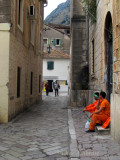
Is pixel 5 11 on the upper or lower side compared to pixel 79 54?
upper

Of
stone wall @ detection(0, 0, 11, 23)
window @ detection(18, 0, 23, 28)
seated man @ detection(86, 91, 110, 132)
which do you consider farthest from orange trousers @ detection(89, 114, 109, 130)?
window @ detection(18, 0, 23, 28)

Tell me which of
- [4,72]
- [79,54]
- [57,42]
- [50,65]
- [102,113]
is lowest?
[102,113]

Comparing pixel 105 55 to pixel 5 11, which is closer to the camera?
pixel 105 55

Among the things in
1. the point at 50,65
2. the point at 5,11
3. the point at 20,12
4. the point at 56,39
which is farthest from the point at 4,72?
the point at 56,39

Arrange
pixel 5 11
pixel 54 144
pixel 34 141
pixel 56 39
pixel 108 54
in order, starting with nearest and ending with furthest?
pixel 54 144
pixel 34 141
pixel 108 54
pixel 5 11
pixel 56 39

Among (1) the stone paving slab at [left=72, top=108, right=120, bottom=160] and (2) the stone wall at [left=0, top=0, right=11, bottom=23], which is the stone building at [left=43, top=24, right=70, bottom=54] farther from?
(1) the stone paving slab at [left=72, top=108, right=120, bottom=160]

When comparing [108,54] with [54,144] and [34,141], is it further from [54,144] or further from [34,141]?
[34,141]

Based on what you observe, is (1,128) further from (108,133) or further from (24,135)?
(108,133)

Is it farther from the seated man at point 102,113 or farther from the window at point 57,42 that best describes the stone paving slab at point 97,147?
the window at point 57,42

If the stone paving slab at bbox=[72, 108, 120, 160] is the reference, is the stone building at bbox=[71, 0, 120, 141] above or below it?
above

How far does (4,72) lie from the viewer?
8453 millimetres

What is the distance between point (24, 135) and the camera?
6531mm

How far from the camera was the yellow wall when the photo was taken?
27.6 feet

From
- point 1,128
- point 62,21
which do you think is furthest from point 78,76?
point 62,21
